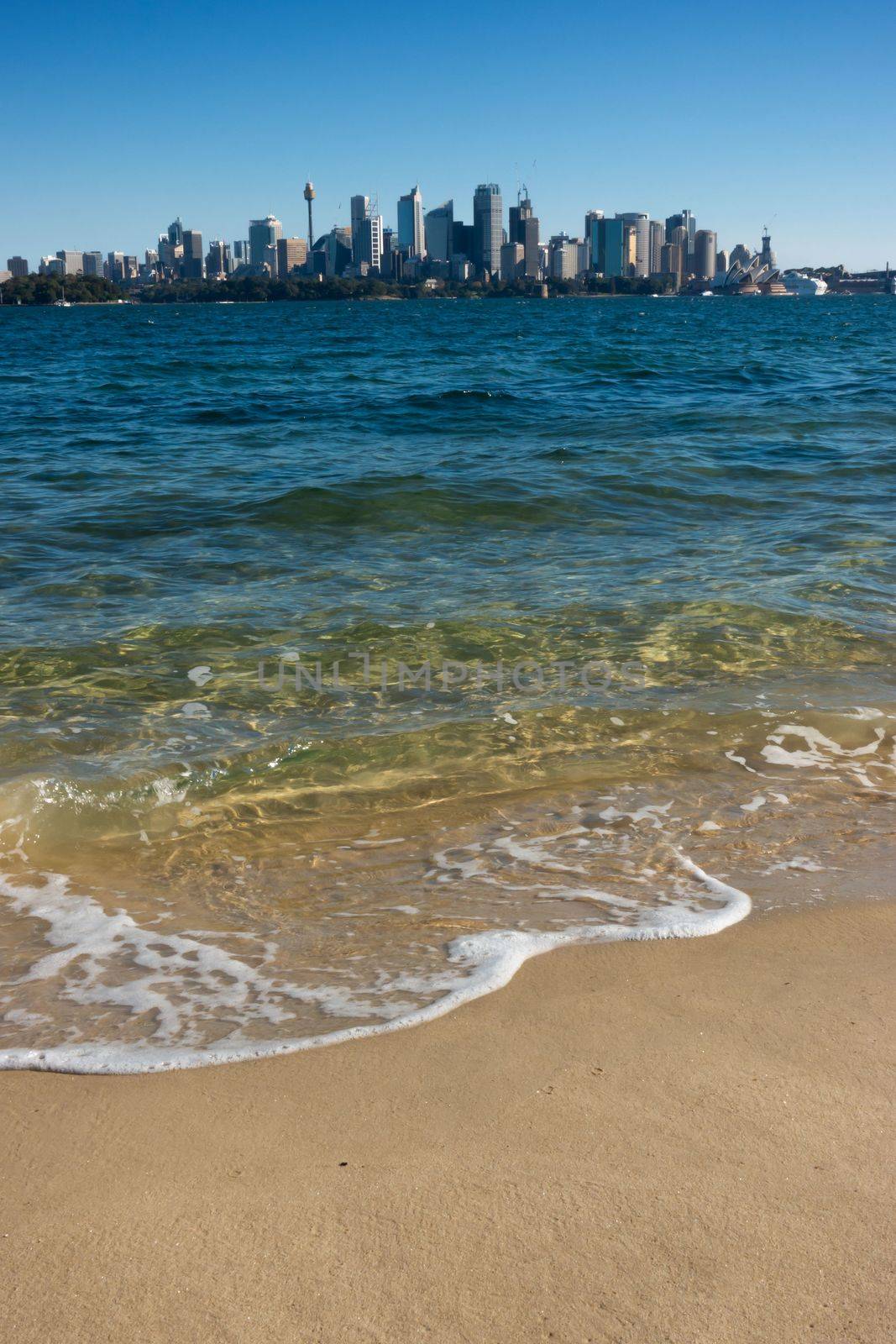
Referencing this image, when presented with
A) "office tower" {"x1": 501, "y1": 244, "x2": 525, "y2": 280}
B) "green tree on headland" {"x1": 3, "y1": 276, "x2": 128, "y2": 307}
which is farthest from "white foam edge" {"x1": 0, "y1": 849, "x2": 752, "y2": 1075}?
"office tower" {"x1": 501, "y1": 244, "x2": 525, "y2": 280}

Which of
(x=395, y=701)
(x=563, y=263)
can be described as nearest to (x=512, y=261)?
(x=563, y=263)

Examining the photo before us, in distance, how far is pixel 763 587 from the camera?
7824mm

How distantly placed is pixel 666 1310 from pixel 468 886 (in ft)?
6.23

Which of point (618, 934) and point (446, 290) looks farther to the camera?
point (446, 290)

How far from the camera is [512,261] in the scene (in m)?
164

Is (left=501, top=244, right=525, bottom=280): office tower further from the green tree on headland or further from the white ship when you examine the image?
the green tree on headland

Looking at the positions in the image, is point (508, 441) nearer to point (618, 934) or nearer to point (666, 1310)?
point (618, 934)

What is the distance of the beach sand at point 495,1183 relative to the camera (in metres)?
2.11

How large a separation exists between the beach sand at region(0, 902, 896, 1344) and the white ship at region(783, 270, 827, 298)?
592 feet

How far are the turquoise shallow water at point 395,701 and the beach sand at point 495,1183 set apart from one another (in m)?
0.34

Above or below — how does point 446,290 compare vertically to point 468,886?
above

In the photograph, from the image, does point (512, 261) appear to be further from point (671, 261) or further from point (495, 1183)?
point (495, 1183)

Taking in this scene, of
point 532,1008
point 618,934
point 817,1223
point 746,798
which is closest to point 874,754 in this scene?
point 746,798

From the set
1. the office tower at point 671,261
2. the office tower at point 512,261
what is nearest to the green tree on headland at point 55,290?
the office tower at point 512,261
